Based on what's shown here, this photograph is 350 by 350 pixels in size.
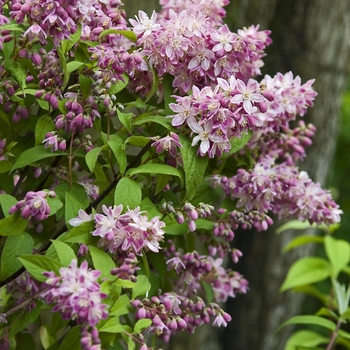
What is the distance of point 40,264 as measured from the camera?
810 mm

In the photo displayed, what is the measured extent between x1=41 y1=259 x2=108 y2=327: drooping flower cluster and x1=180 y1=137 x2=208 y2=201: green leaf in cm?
22

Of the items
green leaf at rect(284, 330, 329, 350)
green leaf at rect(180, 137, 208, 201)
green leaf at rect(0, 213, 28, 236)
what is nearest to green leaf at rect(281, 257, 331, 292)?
green leaf at rect(284, 330, 329, 350)

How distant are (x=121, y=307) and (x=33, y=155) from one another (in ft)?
0.95

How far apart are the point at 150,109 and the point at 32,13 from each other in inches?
11.9

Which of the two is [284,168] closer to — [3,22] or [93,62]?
[93,62]

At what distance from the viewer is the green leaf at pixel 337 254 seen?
1.71 m

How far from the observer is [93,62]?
1.02 m

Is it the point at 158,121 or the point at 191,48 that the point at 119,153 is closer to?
the point at 158,121

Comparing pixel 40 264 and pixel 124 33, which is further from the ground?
pixel 124 33

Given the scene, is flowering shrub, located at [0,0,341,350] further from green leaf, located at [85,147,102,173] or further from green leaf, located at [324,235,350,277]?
green leaf, located at [324,235,350,277]

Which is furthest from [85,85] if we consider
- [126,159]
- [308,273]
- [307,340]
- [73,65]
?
[307,340]

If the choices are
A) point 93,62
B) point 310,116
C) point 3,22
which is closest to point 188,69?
point 93,62

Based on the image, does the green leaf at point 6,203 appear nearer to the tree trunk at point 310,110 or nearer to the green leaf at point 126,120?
the green leaf at point 126,120

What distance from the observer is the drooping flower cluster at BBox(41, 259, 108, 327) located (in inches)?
29.2
